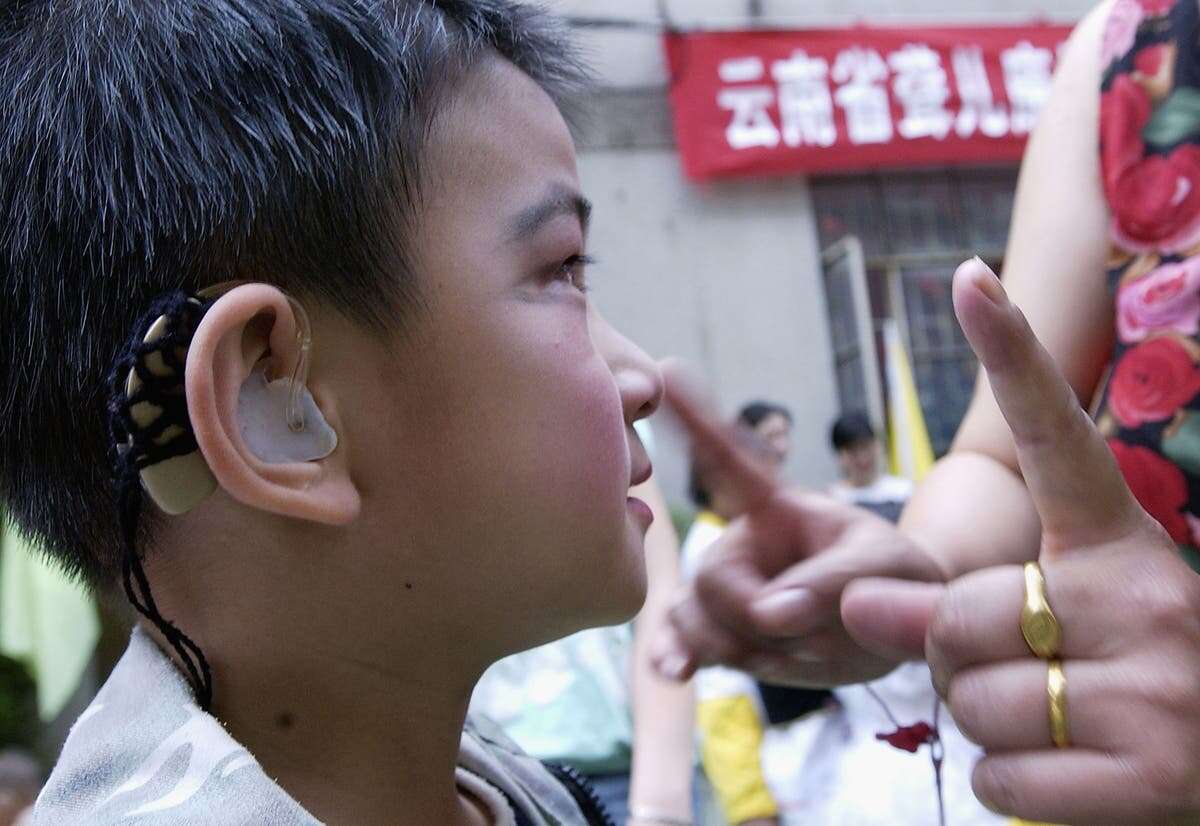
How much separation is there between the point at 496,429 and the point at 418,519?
0.29ft

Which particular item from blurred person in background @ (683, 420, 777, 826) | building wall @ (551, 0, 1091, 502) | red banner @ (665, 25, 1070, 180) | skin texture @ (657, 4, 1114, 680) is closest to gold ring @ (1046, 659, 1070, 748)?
skin texture @ (657, 4, 1114, 680)

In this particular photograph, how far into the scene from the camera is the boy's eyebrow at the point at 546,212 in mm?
894

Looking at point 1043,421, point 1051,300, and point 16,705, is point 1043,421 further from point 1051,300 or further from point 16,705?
point 16,705

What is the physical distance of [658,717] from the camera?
165cm

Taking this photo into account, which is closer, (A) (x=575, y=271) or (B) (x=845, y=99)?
(A) (x=575, y=271)

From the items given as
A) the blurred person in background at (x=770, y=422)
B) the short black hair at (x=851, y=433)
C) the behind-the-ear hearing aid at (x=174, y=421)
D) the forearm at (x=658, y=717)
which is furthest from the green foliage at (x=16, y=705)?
the behind-the-ear hearing aid at (x=174, y=421)

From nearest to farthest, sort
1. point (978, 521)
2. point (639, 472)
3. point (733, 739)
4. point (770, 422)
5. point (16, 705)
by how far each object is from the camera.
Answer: point (639, 472)
point (978, 521)
point (733, 739)
point (770, 422)
point (16, 705)

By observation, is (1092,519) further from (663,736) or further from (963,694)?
(663,736)

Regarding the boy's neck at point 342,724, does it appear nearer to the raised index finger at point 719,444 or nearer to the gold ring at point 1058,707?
the raised index finger at point 719,444

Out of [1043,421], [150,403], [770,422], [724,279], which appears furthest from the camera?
[724,279]

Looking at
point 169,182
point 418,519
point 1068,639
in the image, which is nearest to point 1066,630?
point 1068,639

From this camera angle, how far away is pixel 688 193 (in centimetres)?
585

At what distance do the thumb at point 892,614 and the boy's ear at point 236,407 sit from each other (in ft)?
1.19

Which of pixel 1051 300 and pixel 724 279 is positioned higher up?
pixel 724 279
